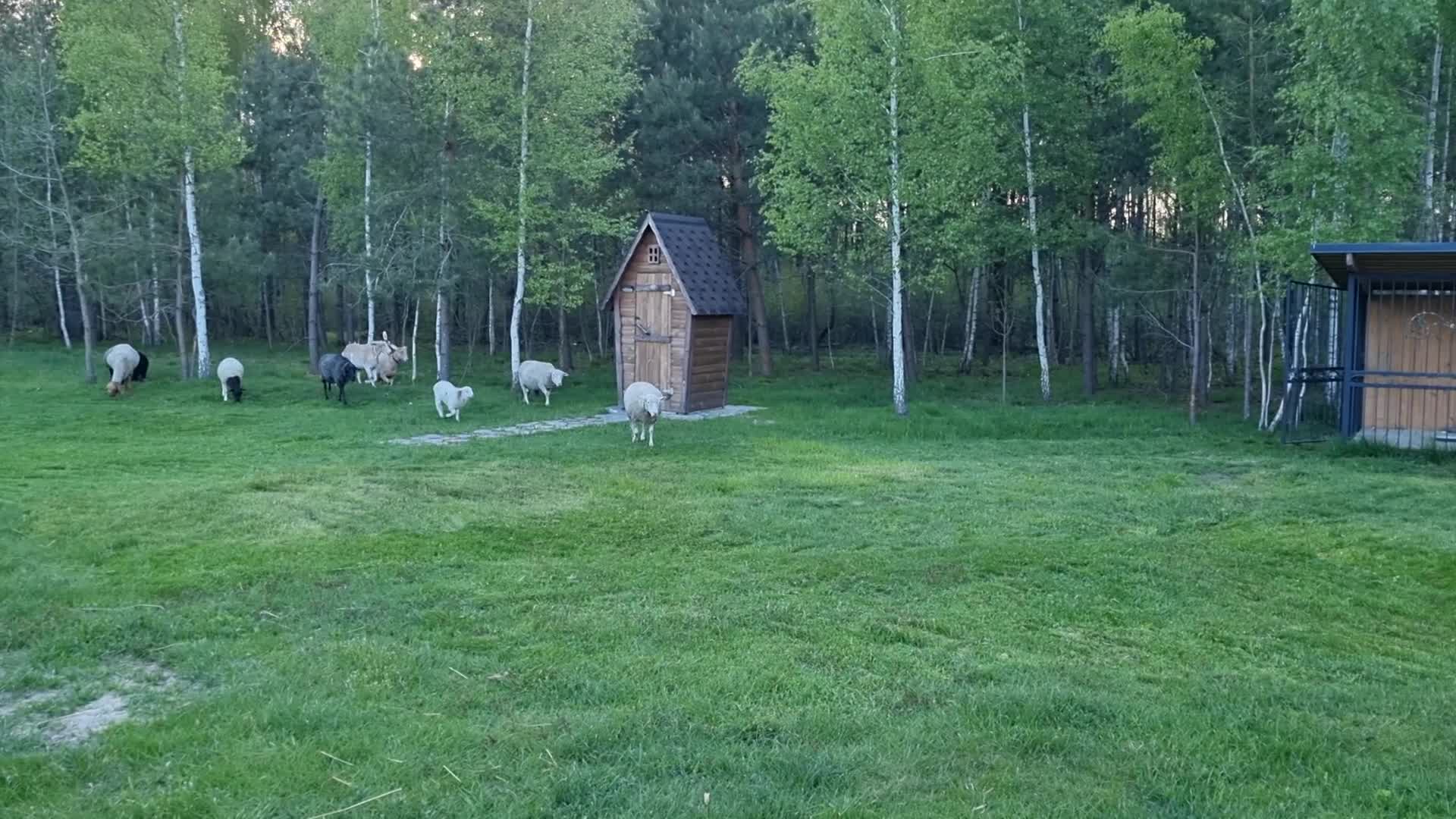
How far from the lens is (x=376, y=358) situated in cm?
2403

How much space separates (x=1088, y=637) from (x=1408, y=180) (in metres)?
13.3

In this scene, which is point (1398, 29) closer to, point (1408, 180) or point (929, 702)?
point (1408, 180)

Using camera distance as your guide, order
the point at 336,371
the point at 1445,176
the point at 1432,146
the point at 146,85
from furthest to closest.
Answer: the point at 146,85 < the point at 336,371 < the point at 1445,176 < the point at 1432,146

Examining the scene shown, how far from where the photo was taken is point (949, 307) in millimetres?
37156

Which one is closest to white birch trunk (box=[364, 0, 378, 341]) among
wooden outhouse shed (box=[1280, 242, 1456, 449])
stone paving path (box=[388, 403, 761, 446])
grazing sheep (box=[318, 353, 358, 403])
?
grazing sheep (box=[318, 353, 358, 403])

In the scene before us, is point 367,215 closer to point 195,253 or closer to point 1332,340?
point 195,253

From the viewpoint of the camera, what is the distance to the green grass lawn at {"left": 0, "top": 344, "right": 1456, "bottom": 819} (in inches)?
171

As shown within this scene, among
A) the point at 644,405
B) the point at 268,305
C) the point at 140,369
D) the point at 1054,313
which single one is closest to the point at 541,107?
the point at 140,369

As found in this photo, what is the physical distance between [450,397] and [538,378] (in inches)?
120

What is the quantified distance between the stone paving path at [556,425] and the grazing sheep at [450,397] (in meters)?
1.02

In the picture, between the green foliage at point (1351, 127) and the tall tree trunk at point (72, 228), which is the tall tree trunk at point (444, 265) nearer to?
the tall tree trunk at point (72, 228)

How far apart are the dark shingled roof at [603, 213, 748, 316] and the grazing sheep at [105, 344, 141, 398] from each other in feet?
28.9

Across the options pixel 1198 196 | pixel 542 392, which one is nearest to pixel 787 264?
pixel 542 392

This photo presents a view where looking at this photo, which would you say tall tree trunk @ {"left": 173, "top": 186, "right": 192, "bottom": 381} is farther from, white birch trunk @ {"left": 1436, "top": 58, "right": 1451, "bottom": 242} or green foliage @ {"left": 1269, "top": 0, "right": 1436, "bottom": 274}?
white birch trunk @ {"left": 1436, "top": 58, "right": 1451, "bottom": 242}
